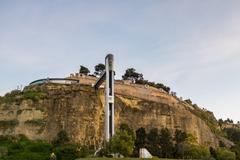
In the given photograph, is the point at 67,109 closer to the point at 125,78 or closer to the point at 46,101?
the point at 46,101

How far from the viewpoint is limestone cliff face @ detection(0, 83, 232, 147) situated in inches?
2235

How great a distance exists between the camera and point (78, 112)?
57344 mm

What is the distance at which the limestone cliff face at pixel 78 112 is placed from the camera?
56.8m

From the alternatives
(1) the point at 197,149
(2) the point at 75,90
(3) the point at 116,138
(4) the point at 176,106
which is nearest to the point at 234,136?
(4) the point at 176,106

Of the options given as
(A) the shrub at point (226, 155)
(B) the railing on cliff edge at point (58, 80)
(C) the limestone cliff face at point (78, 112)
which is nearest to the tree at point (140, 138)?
(C) the limestone cliff face at point (78, 112)

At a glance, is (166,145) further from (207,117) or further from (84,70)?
(207,117)

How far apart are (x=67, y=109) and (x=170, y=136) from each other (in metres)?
12.4

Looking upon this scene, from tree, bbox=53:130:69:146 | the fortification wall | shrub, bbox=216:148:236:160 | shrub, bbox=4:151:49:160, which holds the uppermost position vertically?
the fortification wall

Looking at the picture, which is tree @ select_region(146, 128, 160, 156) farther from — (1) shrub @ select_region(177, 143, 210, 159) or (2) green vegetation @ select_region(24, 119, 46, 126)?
(2) green vegetation @ select_region(24, 119, 46, 126)

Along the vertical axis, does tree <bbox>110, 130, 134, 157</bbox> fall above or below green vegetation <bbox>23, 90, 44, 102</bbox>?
below

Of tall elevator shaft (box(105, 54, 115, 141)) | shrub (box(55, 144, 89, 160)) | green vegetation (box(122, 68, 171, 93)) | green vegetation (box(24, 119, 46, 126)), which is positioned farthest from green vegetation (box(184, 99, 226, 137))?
shrub (box(55, 144, 89, 160))

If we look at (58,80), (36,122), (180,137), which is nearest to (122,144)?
(36,122)

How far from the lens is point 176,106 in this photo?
6600 centimetres

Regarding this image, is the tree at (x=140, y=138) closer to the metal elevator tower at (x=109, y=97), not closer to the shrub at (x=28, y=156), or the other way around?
the metal elevator tower at (x=109, y=97)
